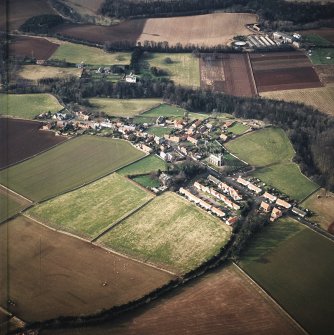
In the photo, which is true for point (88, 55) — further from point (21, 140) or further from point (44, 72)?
point (21, 140)

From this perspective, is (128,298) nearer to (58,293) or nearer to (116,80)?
(58,293)

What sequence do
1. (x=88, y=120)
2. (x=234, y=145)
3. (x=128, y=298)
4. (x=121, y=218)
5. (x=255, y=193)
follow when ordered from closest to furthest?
(x=128, y=298) < (x=121, y=218) < (x=255, y=193) < (x=234, y=145) < (x=88, y=120)

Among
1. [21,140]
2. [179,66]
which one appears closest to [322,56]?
[179,66]

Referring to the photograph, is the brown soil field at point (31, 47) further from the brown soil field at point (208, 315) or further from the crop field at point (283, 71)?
the brown soil field at point (208, 315)

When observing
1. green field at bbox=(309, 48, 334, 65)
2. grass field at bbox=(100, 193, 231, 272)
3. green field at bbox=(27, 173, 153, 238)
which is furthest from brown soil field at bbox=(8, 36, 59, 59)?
grass field at bbox=(100, 193, 231, 272)

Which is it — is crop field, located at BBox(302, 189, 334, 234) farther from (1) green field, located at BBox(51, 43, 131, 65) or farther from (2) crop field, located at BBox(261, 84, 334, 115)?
(1) green field, located at BBox(51, 43, 131, 65)

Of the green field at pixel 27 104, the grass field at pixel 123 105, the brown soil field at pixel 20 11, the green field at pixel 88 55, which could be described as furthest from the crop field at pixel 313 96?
the brown soil field at pixel 20 11

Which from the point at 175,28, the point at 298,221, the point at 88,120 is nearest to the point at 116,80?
the point at 88,120

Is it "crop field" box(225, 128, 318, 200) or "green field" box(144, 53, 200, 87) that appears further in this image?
"green field" box(144, 53, 200, 87)
